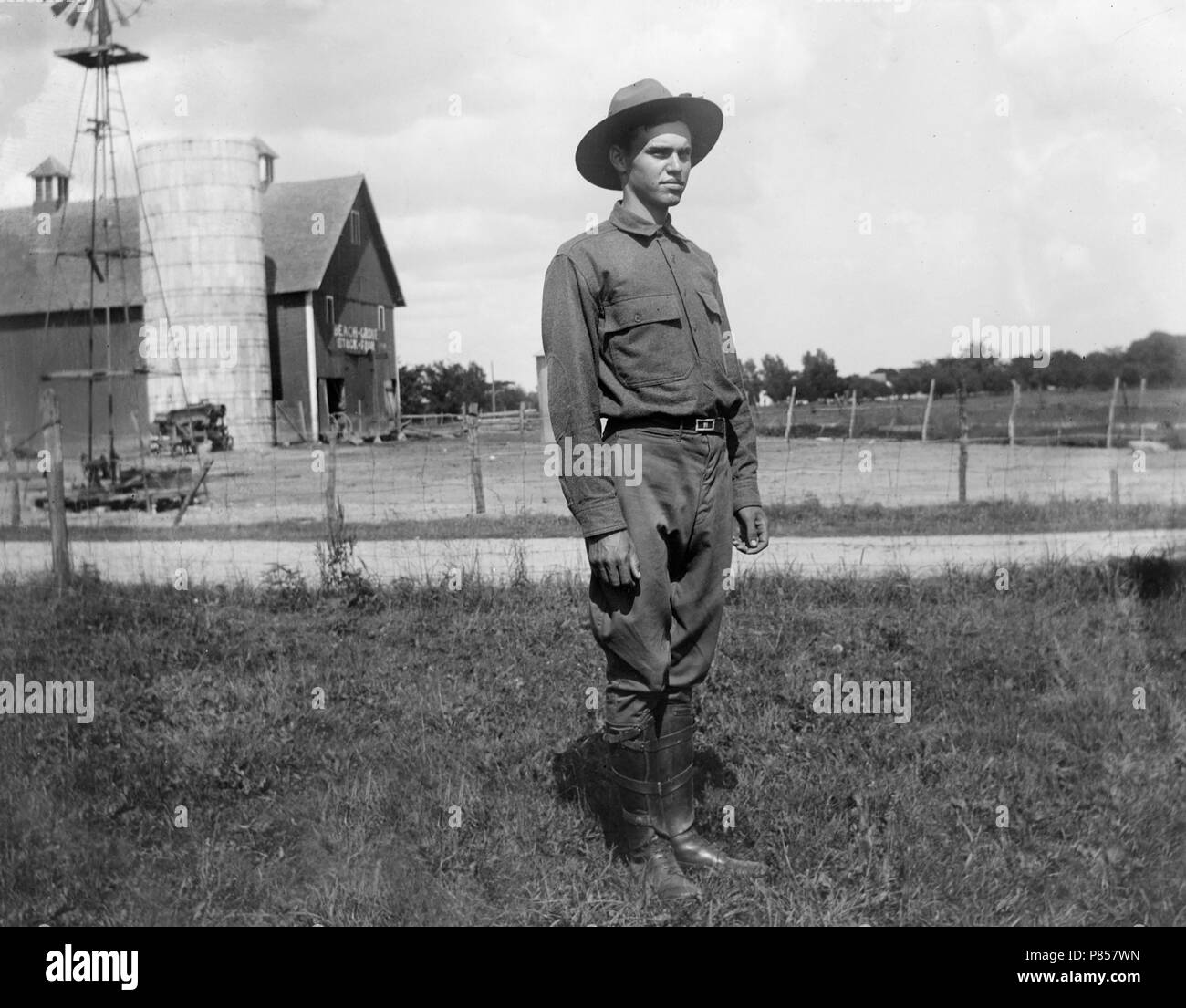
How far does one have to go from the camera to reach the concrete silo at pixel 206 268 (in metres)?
27.2

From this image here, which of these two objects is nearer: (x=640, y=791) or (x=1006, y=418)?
(x=640, y=791)

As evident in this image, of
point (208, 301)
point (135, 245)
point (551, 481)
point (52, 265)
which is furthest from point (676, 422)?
point (208, 301)

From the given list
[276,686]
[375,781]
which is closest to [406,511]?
[276,686]

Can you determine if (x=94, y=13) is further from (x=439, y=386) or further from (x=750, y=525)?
(x=439, y=386)

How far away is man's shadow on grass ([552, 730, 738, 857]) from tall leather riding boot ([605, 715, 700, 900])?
0.59 ft

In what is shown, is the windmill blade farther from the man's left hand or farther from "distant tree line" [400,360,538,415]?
"distant tree line" [400,360,538,415]

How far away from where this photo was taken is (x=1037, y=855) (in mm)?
3553

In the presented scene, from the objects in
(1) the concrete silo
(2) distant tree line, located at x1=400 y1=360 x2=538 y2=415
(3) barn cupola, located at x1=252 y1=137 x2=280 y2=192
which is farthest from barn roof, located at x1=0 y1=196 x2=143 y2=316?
(2) distant tree line, located at x1=400 y1=360 x2=538 y2=415

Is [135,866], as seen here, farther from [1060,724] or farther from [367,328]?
[367,328]

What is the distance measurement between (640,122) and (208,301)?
26776 millimetres

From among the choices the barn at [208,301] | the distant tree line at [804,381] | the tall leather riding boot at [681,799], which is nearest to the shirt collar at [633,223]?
the tall leather riding boot at [681,799]

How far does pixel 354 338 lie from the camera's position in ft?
106
